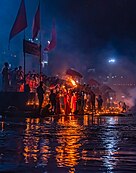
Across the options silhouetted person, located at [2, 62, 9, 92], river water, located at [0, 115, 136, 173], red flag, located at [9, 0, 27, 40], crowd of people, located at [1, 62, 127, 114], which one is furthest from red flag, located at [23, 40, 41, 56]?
river water, located at [0, 115, 136, 173]

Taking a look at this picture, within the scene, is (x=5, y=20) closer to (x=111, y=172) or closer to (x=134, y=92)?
(x=134, y=92)

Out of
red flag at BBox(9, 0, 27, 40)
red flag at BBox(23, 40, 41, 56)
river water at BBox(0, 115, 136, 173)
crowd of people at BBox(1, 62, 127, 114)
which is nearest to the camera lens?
river water at BBox(0, 115, 136, 173)

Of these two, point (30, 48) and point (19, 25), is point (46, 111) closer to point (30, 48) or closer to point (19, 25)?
point (30, 48)

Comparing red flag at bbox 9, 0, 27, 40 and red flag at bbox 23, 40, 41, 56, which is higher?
red flag at bbox 9, 0, 27, 40

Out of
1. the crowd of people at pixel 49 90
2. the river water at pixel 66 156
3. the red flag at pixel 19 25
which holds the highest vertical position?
the red flag at pixel 19 25

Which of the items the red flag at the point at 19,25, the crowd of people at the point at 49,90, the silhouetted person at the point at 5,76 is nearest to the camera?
the crowd of people at the point at 49,90

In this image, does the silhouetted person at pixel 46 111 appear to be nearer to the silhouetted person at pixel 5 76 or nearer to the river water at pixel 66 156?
the silhouetted person at pixel 5 76

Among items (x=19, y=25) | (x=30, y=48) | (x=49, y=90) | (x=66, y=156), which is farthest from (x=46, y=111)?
(x=66, y=156)

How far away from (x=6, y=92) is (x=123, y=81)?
7067 centimetres

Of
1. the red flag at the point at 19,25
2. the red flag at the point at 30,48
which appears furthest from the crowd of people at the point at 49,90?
the red flag at the point at 19,25

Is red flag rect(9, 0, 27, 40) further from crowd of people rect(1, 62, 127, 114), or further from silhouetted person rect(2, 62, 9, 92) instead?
silhouetted person rect(2, 62, 9, 92)

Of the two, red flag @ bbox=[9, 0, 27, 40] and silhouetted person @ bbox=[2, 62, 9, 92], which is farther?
red flag @ bbox=[9, 0, 27, 40]

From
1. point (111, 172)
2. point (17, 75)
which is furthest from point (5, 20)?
point (111, 172)

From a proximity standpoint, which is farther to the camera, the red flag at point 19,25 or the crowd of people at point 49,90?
the red flag at point 19,25
